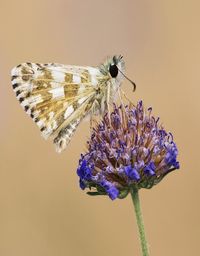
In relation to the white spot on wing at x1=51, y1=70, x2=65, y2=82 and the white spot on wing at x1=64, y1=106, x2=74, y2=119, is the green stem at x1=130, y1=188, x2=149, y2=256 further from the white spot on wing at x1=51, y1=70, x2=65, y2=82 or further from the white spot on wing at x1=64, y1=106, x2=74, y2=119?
the white spot on wing at x1=51, y1=70, x2=65, y2=82

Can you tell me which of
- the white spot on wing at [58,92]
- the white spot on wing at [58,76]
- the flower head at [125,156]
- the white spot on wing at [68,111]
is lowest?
the flower head at [125,156]

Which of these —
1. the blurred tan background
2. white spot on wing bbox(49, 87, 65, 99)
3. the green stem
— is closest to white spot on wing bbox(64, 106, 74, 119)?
white spot on wing bbox(49, 87, 65, 99)

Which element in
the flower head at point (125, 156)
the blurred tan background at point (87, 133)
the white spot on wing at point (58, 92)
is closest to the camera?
the flower head at point (125, 156)

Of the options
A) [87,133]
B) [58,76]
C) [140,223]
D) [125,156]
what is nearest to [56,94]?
[58,76]

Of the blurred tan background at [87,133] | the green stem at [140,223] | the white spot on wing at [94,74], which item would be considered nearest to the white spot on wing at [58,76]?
the white spot on wing at [94,74]

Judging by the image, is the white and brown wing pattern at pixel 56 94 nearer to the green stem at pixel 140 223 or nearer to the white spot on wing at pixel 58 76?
the white spot on wing at pixel 58 76

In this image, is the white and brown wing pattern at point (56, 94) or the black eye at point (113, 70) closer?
the white and brown wing pattern at point (56, 94)
